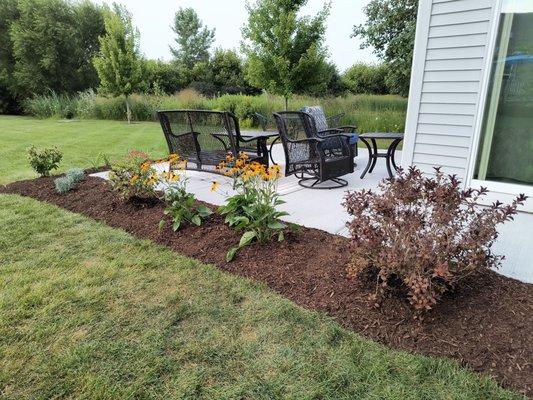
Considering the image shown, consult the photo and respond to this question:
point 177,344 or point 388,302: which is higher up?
point 388,302

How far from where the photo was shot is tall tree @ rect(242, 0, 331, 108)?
8.80 meters

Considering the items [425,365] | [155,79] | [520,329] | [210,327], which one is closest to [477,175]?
[520,329]

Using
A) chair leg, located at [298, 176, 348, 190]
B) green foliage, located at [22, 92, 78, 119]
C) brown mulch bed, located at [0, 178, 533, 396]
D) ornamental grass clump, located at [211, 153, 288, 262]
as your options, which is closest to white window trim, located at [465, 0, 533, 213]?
brown mulch bed, located at [0, 178, 533, 396]

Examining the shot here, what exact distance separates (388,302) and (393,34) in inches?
531

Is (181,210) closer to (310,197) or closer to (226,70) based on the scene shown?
(310,197)

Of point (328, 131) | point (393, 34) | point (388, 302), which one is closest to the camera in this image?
point (388, 302)

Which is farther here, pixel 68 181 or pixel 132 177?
pixel 68 181

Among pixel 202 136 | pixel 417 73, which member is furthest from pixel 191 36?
pixel 417 73

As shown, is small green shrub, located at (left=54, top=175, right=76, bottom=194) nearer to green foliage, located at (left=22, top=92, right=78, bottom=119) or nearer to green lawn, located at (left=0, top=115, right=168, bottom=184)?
green lawn, located at (left=0, top=115, right=168, bottom=184)

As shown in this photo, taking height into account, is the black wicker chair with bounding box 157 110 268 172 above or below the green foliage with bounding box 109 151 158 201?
above

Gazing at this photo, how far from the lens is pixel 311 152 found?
454 centimetres

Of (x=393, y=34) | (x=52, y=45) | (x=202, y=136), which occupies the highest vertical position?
(x=52, y=45)

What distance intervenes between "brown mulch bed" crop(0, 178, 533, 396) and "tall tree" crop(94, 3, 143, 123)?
38.1ft

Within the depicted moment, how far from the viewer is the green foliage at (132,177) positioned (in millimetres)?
3438
